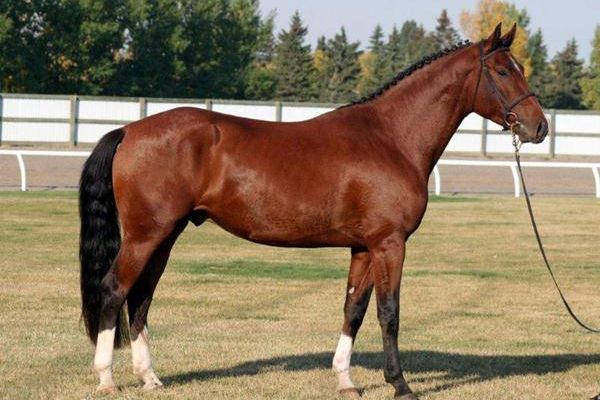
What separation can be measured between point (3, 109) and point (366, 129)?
3705 cm

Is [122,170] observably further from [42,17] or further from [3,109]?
[42,17]

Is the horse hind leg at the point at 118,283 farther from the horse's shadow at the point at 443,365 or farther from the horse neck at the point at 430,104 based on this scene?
the horse neck at the point at 430,104

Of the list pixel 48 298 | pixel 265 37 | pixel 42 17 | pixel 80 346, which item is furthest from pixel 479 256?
pixel 265 37

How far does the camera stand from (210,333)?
11391 millimetres

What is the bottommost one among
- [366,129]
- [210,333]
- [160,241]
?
[210,333]

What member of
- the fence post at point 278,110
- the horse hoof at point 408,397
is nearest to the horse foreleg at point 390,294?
the horse hoof at point 408,397

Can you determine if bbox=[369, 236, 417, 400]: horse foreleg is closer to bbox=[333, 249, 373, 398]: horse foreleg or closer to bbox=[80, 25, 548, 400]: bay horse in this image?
bbox=[80, 25, 548, 400]: bay horse

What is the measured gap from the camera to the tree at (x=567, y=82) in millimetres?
86625

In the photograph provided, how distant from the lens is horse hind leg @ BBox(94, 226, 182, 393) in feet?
26.7

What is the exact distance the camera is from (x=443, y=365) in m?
9.81

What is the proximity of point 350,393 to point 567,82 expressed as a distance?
82579 mm

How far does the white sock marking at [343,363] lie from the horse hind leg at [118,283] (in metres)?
1.57

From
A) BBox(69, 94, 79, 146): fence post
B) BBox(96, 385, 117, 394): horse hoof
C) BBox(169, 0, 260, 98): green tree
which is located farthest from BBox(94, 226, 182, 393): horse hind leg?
BBox(169, 0, 260, 98): green tree

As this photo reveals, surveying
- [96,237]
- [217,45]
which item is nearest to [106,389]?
[96,237]
